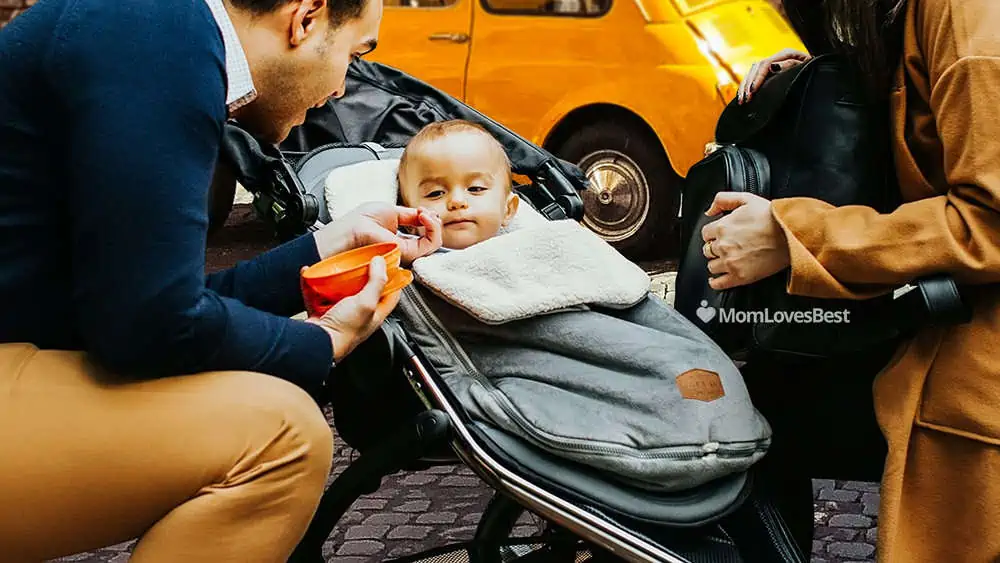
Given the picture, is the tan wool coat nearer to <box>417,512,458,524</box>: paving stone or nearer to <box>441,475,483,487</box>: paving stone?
<box>417,512,458,524</box>: paving stone

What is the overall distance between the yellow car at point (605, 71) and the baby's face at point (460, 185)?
16.9 ft

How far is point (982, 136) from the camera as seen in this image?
2.23m

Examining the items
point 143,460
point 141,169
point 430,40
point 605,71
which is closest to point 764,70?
point 141,169

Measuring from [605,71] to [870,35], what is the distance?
581 cm

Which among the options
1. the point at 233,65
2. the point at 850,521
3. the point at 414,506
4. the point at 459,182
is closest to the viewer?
the point at 233,65

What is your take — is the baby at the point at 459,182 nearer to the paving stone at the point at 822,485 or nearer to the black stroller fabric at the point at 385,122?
the black stroller fabric at the point at 385,122

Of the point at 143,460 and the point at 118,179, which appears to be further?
the point at 143,460

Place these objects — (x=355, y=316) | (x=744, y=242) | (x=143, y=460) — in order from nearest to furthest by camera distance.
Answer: (x=143, y=460), (x=355, y=316), (x=744, y=242)

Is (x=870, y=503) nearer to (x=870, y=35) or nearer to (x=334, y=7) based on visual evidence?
(x=870, y=35)

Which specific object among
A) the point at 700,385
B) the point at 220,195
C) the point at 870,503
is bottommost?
the point at 870,503

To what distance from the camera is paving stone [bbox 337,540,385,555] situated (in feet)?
13.3

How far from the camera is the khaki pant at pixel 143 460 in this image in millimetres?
2105

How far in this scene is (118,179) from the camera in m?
2.00

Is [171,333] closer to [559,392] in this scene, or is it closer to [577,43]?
[559,392]
